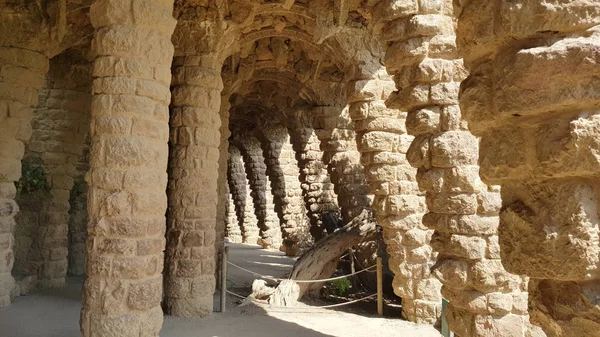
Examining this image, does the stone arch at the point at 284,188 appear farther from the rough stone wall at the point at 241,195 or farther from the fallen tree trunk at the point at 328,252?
the fallen tree trunk at the point at 328,252

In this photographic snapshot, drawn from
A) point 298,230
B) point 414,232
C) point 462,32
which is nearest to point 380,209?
point 414,232

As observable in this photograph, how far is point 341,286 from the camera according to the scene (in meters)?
10.9

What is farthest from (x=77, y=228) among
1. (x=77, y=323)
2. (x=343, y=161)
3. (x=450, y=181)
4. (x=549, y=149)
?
(x=549, y=149)

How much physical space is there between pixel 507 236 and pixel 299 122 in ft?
43.1

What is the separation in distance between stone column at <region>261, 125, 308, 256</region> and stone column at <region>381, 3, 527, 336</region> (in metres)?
11.5

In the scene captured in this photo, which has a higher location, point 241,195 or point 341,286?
point 241,195

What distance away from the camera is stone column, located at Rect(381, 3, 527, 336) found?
17.2 feet

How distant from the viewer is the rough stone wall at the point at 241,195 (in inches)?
898

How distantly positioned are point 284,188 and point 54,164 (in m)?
8.68

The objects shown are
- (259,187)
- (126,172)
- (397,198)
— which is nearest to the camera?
(126,172)

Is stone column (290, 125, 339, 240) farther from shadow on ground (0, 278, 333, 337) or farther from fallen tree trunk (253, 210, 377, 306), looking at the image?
shadow on ground (0, 278, 333, 337)

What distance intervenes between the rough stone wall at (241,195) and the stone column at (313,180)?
24.1ft

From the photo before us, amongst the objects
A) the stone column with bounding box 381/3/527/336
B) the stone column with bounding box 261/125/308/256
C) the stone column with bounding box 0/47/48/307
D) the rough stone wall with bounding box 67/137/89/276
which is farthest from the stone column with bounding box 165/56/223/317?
the stone column with bounding box 261/125/308/256

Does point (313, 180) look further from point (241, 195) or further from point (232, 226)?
point (232, 226)
